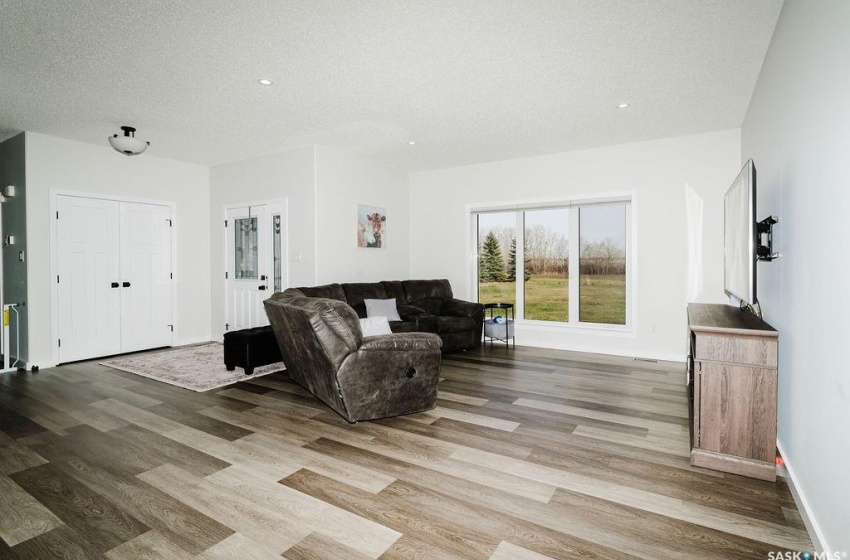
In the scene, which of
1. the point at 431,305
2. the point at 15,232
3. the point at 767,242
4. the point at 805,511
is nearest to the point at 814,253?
the point at 767,242

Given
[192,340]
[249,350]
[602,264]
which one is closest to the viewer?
[249,350]

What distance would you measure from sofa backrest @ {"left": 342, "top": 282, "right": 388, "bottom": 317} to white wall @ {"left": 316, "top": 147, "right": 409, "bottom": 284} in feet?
1.11

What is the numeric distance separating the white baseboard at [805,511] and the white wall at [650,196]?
123 inches

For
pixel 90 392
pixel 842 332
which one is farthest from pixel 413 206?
pixel 842 332

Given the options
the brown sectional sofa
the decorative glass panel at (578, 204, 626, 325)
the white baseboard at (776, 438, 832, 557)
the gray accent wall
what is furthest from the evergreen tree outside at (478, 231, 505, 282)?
the gray accent wall

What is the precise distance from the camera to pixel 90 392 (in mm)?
4219

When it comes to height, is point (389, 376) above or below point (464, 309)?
below

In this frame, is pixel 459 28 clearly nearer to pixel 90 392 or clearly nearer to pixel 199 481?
pixel 199 481

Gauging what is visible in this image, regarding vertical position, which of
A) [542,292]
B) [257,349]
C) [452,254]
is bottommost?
[257,349]

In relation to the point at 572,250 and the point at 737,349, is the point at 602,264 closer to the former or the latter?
the point at 572,250

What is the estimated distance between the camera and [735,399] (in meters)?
2.52

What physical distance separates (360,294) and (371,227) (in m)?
1.25

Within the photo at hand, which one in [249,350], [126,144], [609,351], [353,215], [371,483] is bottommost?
[371,483]

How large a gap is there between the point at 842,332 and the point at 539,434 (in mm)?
1886
